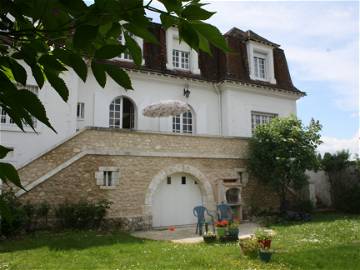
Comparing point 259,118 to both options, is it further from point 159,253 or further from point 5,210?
point 5,210

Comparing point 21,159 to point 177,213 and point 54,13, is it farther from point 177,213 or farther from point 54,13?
point 54,13

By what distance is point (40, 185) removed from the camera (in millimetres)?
12617

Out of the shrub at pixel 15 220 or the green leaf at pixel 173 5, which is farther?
the shrub at pixel 15 220

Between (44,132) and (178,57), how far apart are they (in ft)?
24.6

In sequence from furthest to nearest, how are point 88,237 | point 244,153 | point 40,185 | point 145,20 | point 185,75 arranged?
point 185,75 → point 244,153 → point 40,185 → point 88,237 → point 145,20

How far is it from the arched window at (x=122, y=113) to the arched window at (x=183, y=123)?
2.03 metres

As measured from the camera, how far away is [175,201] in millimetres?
15336

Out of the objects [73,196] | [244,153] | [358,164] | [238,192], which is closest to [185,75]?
[244,153]

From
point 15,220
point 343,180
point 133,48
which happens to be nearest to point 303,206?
point 343,180

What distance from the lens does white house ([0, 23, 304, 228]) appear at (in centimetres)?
1345

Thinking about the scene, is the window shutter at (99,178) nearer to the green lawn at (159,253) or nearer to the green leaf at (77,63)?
the green lawn at (159,253)

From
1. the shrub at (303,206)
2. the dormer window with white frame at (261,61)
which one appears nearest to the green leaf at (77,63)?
the shrub at (303,206)

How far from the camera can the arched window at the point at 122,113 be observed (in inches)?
660

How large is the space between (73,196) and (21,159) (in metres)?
2.50
